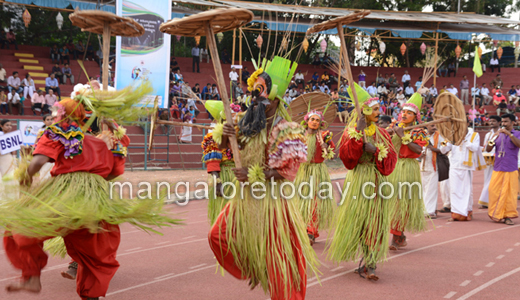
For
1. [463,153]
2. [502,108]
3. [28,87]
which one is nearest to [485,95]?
[502,108]

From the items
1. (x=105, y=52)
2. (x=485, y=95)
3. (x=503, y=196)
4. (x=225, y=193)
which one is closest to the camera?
(x=105, y=52)

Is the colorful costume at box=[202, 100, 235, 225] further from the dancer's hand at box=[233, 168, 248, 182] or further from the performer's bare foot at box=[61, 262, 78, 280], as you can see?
the dancer's hand at box=[233, 168, 248, 182]

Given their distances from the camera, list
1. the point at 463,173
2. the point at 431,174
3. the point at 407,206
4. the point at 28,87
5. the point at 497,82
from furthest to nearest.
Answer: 1. the point at 497,82
2. the point at 28,87
3. the point at 431,174
4. the point at 463,173
5. the point at 407,206

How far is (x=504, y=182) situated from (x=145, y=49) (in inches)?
397

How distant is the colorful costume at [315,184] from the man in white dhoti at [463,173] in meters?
3.28

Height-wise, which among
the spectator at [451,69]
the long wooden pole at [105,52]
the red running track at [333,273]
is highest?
the spectator at [451,69]

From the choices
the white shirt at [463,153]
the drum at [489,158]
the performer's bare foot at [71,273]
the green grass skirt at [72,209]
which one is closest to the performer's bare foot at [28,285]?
the green grass skirt at [72,209]

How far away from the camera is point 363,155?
5570 mm

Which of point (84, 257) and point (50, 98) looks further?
point (50, 98)

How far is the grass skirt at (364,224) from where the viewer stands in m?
5.35

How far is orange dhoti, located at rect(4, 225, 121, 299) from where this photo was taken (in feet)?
12.7

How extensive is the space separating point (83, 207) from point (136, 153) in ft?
39.8

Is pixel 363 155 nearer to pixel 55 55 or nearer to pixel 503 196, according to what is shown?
pixel 503 196

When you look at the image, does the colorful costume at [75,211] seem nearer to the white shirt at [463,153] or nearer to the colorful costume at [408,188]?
the colorful costume at [408,188]
